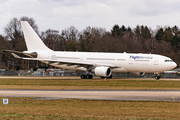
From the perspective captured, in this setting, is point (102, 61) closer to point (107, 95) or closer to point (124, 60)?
point (124, 60)

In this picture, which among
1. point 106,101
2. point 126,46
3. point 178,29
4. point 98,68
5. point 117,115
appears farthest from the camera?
point 178,29

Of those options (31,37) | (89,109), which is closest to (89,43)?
(31,37)

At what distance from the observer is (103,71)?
5456 cm

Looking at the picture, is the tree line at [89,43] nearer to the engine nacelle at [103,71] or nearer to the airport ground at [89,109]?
the engine nacelle at [103,71]

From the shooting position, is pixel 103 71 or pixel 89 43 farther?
pixel 89 43

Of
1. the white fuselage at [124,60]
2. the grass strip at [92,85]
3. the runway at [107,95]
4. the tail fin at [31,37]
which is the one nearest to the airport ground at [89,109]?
the runway at [107,95]

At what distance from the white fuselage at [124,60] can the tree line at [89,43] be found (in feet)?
137

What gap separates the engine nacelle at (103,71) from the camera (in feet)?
179

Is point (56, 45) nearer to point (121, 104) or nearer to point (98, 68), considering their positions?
point (98, 68)

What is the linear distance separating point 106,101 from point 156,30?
137 metres

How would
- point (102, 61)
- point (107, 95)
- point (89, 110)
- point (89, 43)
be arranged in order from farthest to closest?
point (89, 43) < point (102, 61) < point (107, 95) < point (89, 110)

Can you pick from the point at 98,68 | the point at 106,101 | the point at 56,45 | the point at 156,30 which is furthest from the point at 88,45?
the point at 106,101

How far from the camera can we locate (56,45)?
132375mm

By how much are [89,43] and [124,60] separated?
72.2 metres
